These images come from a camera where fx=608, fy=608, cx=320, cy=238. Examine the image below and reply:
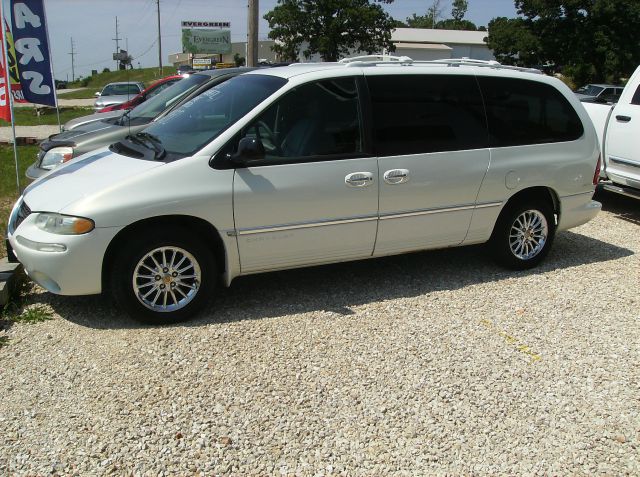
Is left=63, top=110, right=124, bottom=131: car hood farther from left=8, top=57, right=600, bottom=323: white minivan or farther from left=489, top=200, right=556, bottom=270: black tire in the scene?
left=489, top=200, right=556, bottom=270: black tire

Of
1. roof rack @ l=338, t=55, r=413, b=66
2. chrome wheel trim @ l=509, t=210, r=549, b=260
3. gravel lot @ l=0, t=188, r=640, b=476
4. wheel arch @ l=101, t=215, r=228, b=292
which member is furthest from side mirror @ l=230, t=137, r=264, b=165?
chrome wheel trim @ l=509, t=210, r=549, b=260

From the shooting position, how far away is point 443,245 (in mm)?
5500

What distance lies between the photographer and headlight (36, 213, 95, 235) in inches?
163

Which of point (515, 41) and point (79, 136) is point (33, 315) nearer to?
point (79, 136)

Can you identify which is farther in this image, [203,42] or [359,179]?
[203,42]

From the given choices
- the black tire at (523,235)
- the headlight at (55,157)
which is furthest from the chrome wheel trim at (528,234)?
the headlight at (55,157)

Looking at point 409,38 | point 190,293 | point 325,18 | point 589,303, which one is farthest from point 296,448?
point 409,38

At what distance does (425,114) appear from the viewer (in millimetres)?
5195

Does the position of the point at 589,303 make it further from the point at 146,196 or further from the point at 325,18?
the point at 325,18

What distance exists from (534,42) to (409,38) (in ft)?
123

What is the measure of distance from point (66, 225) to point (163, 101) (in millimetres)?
4518

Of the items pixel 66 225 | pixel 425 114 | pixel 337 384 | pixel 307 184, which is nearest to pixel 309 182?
pixel 307 184

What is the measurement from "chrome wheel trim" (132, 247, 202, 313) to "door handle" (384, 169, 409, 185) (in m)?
1.67

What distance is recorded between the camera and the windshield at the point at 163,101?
7980 mm
